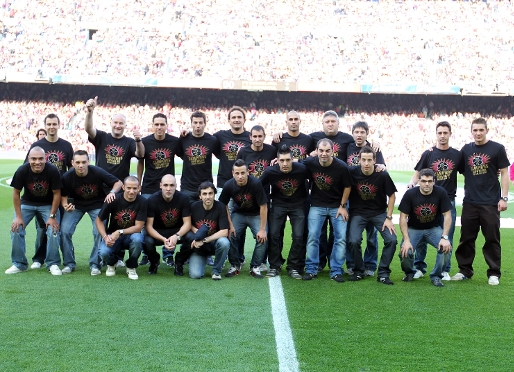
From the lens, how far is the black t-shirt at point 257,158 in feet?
29.0

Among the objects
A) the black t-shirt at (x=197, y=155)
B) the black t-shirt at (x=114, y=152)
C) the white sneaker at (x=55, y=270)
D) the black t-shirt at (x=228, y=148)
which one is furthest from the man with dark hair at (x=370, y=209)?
the white sneaker at (x=55, y=270)

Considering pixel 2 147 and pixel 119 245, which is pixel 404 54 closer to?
pixel 2 147

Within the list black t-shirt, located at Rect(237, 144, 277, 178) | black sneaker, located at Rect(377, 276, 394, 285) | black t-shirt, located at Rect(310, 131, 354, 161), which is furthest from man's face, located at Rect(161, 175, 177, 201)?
black sneaker, located at Rect(377, 276, 394, 285)

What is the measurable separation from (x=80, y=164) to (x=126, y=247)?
120 cm

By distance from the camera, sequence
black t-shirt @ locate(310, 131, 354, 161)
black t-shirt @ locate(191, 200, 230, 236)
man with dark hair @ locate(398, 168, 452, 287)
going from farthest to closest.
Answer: black t-shirt @ locate(310, 131, 354, 161)
black t-shirt @ locate(191, 200, 230, 236)
man with dark hair @ locate(398, 168, 452, 287)

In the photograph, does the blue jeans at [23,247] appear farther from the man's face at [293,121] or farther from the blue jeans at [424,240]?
the blue jeans at [424,240]

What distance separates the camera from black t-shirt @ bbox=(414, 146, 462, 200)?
8.32 m

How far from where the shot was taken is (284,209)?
8.55m

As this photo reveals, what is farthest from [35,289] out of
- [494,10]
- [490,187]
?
[494,10]

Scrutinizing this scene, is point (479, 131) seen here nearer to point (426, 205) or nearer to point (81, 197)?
point (426, 205)

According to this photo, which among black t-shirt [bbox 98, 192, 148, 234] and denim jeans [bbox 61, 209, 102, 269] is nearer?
black t-shirt [bbox 98, 192, 148, 234]

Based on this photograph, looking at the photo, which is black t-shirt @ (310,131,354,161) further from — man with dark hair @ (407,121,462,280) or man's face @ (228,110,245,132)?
man's face @ (228,110,245,132)

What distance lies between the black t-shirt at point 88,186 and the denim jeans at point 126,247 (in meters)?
0.61

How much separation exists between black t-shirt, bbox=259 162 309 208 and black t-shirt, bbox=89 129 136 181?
77.7 inches
